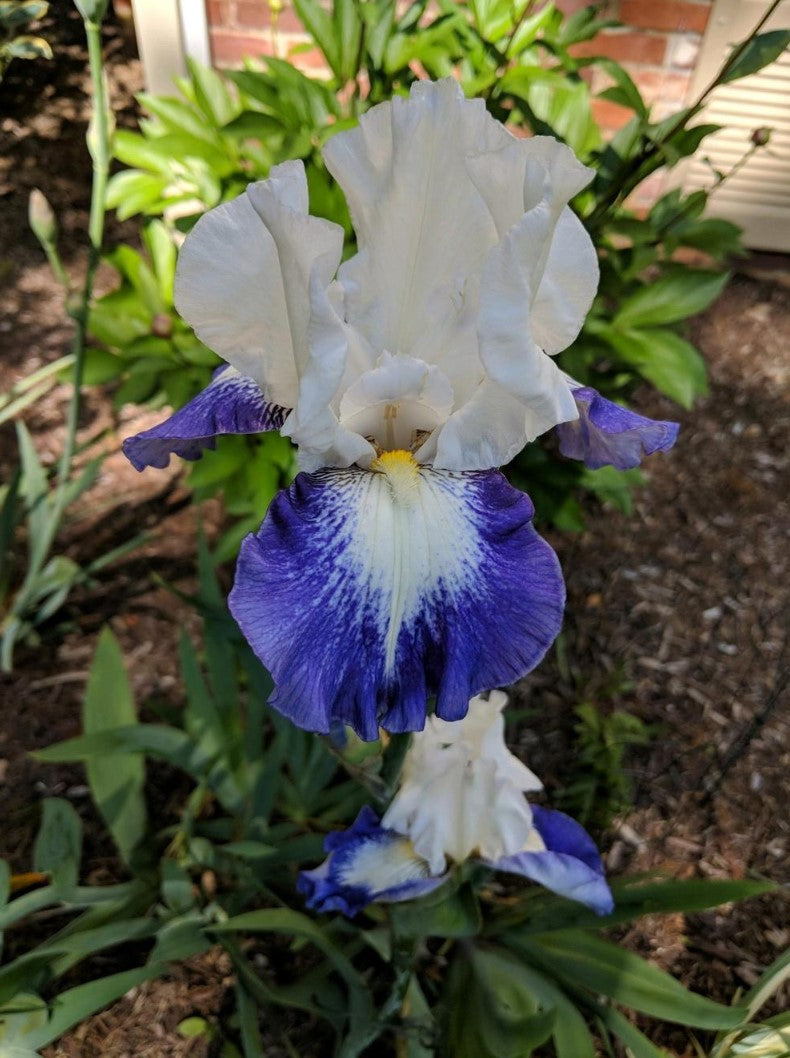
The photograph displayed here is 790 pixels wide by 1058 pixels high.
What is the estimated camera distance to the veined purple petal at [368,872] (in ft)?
3.86

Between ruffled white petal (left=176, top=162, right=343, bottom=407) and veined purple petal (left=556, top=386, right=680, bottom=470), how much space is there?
0.33m

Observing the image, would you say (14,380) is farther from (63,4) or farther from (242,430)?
(242,430)

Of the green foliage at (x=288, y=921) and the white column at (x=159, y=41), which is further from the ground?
the white column at (x=159, y=41)

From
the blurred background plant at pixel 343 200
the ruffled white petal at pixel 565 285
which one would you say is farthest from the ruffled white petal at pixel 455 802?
the blurred background plant at pixel 343 200

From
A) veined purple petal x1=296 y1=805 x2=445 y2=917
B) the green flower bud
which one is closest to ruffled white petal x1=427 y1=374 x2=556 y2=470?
veined purple petal x1=296 y1=805 x2=445 y2=917

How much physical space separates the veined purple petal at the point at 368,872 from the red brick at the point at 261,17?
2686 mm

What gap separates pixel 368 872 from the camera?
3.90 ft

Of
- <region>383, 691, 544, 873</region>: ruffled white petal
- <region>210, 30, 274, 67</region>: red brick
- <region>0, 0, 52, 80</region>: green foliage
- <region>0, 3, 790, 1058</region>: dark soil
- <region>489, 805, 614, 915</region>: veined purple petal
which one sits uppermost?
<region>0, 0, 52, 80</region>: green foliage

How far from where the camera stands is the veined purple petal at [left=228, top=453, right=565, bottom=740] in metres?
0.74

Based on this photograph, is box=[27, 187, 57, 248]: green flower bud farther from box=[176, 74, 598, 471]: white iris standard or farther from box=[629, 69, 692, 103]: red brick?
box=[629, 69, 692, 103]: red brick

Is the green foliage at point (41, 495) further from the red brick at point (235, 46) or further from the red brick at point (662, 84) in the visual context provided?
the red brick at point (662, 84)

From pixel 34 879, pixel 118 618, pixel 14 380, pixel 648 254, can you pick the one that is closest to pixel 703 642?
pixel 648 254

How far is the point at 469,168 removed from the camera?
2.44ft

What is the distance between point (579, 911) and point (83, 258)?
2.87 m
